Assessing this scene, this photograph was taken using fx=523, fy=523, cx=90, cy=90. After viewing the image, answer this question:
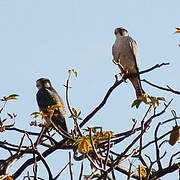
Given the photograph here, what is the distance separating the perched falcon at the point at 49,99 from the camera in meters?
7.48

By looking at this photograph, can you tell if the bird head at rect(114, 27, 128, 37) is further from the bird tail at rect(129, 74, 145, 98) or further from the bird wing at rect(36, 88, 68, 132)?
the bird wing at rect(36, 88, 68, 132)

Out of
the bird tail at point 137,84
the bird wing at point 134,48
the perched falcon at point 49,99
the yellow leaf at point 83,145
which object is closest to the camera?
the yellow leaf at point 83,145

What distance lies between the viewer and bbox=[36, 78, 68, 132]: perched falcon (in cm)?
748

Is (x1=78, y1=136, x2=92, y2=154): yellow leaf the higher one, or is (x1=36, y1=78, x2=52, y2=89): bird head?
(x1=36, y1=78, x2=52, y2=89): bird head

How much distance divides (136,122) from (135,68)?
12.8 feet

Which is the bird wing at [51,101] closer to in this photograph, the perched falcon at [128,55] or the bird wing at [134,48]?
the perched falcon at [128,55]

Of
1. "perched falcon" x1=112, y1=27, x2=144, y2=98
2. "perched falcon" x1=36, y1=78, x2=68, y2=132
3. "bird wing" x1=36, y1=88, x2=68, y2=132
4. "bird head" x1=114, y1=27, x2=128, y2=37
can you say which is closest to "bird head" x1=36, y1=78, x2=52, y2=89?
"perched falcon" x1=36, y1=78, x2=68, y2=132

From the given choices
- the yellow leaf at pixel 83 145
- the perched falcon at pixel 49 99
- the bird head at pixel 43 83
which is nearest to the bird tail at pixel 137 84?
the perched falcon at pixel 49 99

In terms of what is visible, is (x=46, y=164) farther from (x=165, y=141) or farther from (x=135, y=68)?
(x=135, y=68)

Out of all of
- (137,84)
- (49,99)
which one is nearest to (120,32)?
(137,84)

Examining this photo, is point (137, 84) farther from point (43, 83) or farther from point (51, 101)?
point (43, 83)

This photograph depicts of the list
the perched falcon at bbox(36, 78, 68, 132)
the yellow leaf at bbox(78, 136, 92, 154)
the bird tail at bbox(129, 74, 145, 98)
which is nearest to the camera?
the yellow leaf at bbox(78, 136, 92, 154)

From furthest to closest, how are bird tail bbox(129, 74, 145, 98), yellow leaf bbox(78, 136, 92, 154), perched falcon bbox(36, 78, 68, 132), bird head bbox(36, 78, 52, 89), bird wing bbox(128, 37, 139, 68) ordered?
bird head bbox(36, 78, 52, 89)
bird wing bbox(128, 37, 139, 68)
bird tail bbox(129, 74, 145, 98)
perched falcon bbox(36, 78, 68, 132)
yellow leaf bbox(78, 136, 92, 154)

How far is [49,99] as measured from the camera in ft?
25.9
